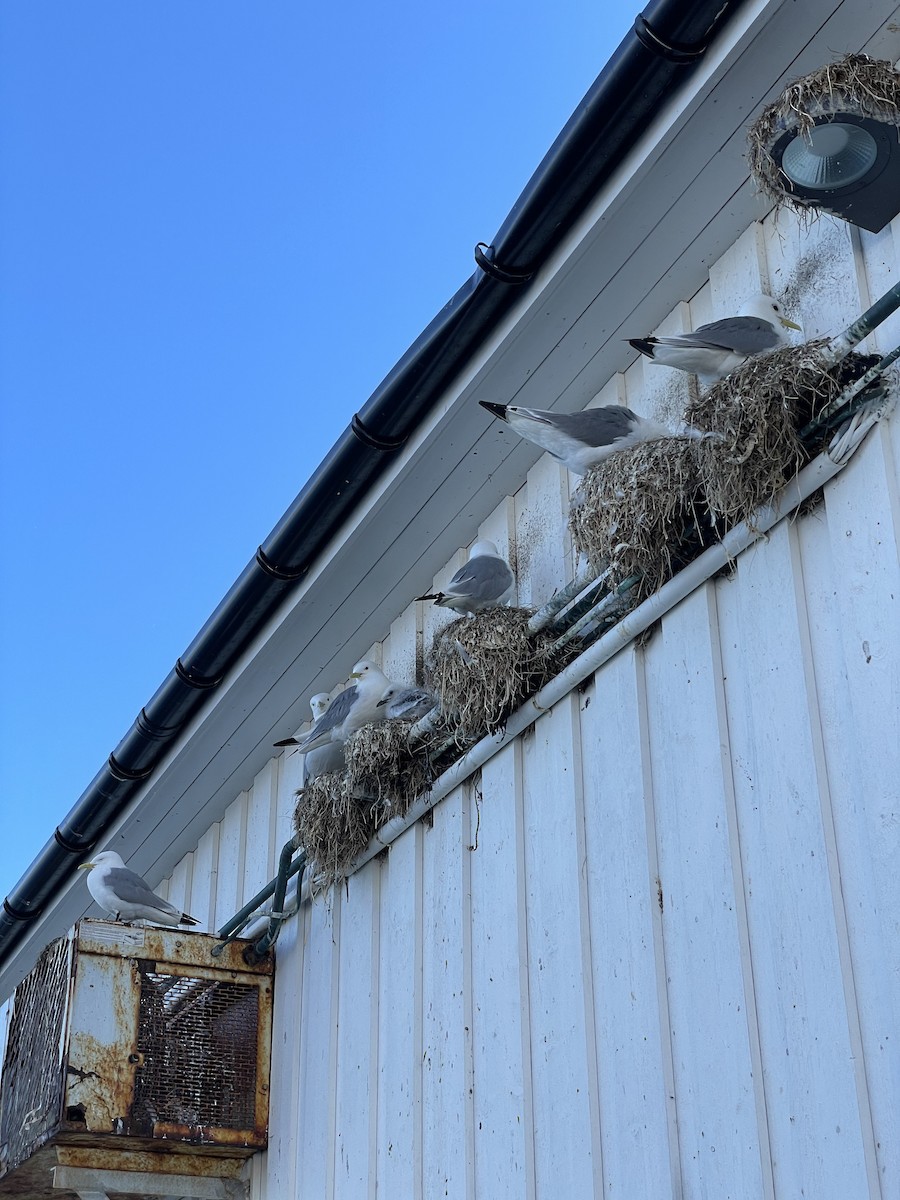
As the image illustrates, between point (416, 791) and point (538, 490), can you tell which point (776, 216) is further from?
point (416, 791)

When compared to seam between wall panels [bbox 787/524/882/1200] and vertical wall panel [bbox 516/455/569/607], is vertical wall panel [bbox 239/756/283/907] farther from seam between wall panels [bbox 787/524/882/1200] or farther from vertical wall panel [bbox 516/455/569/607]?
seam between wall panels [bbox 787/524/882/1200]

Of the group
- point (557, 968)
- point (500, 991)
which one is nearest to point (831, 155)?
point (557, 968)

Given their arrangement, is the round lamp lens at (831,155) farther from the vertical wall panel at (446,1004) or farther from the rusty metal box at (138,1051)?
the rusty metal box at (138,1051)

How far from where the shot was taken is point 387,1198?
4.91m

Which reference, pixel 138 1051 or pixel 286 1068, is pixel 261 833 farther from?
pixel 138 1051

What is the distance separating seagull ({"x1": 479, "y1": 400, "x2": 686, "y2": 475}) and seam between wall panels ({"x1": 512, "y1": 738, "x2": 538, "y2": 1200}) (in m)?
0.93

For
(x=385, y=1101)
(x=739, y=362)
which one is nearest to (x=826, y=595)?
(x=739, y=362)

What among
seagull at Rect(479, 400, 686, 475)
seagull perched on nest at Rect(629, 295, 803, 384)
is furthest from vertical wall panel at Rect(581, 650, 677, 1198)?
seagull perched on nest at Rect(629, 295, 803, 384)

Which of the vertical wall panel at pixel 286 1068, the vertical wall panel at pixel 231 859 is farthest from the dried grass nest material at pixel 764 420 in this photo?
the vertical wall panel at pixel 231 859

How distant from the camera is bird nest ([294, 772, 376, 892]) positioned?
561 centimetres

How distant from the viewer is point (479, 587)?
516cm

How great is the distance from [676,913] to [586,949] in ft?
1.35

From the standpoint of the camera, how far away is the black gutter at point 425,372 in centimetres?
425

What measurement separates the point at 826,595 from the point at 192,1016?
321cm
